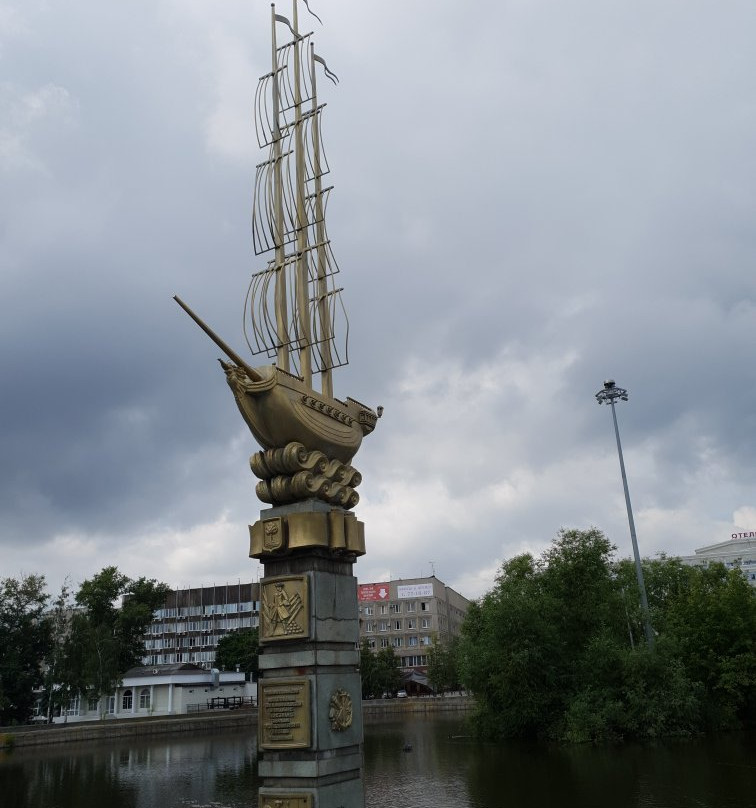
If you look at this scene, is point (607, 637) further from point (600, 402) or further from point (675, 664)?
point (600, 402)

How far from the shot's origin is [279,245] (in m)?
14.6

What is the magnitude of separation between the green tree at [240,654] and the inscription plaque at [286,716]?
60740mm

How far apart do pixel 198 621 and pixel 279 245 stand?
8290cm

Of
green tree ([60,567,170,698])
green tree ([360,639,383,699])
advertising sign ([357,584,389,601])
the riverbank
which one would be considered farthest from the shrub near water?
advertising sign ([357,584,389,601])

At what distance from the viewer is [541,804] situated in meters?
17.8

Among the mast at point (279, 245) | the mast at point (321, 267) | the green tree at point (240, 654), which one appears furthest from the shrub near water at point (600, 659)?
the green tree at point (240, 654)

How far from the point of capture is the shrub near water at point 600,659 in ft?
98.1

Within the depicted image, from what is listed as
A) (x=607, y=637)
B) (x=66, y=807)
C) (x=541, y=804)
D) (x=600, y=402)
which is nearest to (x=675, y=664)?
(x=607, y=637)

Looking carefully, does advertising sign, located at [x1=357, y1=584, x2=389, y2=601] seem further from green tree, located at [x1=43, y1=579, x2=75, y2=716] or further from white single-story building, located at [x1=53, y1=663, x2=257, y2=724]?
green tree, located at [x1=43, y1=579, x2=75, y2=716]

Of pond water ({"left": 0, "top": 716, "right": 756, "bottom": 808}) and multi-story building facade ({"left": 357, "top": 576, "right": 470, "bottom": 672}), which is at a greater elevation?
multi-story building facade ({"left": 357, "top": 576, "right": 470, "bottom": 672})

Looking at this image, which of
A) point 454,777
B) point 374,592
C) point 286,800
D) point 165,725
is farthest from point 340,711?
point 374,592

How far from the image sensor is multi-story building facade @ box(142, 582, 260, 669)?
290ft

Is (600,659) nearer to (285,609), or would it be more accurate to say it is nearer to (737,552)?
(285,609)

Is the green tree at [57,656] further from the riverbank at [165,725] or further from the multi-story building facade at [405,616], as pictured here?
the multi-story building facade at [405,616]
